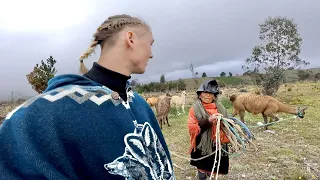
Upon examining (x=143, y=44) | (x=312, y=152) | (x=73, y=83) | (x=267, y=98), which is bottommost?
(x=312, y=152)

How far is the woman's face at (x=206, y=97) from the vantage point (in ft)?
15.6

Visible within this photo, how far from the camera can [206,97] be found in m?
4.77

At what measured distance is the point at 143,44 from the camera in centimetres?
157

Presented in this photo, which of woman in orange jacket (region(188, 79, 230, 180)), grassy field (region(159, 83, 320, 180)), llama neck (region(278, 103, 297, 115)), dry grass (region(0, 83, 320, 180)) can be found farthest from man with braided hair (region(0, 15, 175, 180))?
llama neck (region(278, 103, 297, 115))

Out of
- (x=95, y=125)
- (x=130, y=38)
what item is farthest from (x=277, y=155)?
(x=95, y=125)

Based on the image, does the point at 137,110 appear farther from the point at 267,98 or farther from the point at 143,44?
the point at 267,98

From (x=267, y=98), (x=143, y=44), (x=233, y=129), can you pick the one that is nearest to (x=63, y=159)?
(x=143, y=44)

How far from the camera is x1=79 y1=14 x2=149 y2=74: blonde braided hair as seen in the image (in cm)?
152

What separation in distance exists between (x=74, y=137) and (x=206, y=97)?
3.66 m

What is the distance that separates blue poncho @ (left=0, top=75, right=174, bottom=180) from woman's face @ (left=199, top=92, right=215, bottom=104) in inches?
130

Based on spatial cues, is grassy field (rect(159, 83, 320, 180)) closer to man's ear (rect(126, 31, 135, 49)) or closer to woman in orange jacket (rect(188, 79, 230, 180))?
woman in orange jacket (rect(188, 79, 230, 180))

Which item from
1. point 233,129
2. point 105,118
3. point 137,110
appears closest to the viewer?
point 105,118

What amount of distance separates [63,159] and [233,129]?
11.2 feet

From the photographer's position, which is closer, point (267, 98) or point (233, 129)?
point (233, 129)
